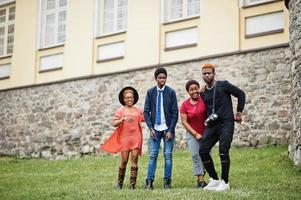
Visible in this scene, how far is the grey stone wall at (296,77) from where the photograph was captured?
9508 mm

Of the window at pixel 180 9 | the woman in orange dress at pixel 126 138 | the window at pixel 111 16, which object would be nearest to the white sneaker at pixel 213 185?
the woman in orange dress at pixel 126 138

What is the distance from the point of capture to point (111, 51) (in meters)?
16.9

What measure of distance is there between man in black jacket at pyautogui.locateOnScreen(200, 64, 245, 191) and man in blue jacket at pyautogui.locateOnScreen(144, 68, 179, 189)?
69 cm

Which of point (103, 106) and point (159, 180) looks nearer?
point (159, 180)

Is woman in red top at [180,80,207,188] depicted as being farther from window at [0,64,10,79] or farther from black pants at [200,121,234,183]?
window at [0,64,10,79]

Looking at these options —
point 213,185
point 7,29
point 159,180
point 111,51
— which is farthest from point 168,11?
point 213,185

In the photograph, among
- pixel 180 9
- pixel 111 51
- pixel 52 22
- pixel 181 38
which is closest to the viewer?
pixel 181 38

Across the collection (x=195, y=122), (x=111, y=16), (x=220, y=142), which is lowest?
(x=220, y=142)

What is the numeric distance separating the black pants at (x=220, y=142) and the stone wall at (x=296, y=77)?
2744 millimetres

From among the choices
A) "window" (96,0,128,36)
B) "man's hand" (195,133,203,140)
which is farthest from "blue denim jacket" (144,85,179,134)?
"window" (96,0,128,36)

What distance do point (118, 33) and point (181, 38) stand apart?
2589 millimetres

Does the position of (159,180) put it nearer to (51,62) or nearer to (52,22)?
(51,62)

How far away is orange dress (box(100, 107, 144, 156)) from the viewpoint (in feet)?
26.2

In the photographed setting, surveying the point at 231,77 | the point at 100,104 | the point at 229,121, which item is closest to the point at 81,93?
the point at 100,104
